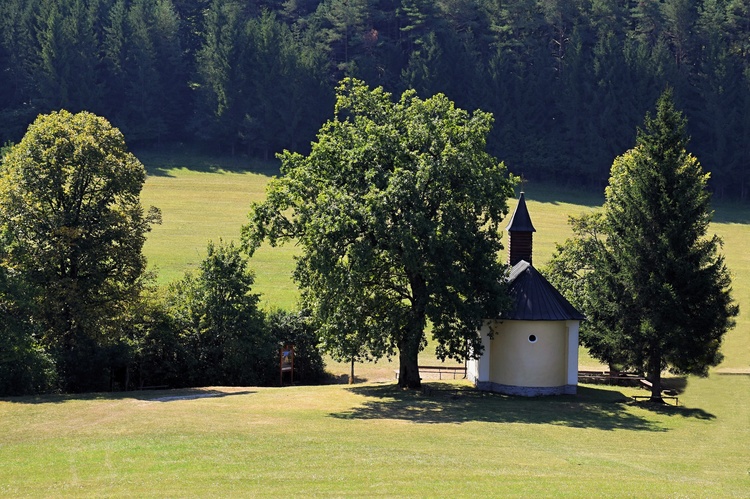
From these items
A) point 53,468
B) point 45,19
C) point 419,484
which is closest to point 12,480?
point 53,468

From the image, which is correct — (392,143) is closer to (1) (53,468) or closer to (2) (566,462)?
(2) (566,462)

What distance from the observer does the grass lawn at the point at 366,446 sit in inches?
1026

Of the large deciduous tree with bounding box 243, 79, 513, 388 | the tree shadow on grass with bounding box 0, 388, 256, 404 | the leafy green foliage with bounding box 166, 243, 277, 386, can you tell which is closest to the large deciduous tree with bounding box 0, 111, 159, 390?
the tree shadow on grass with bounding box 0, 388, 256, 404

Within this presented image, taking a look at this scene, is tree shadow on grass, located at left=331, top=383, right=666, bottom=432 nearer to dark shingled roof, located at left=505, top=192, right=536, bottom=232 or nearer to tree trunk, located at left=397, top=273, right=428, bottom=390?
tree trunk, located at left=397, top=273, right=428, bottom=390

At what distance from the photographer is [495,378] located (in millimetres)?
47156

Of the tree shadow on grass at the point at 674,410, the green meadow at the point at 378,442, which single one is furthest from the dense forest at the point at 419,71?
the tree shadow on grass at the point at 674,410

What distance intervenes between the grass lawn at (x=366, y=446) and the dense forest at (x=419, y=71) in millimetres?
79700

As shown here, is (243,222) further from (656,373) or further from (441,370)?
(656,373)

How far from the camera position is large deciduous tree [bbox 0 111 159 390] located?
149ft

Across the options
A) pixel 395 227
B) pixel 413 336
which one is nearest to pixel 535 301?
pixel 413 336

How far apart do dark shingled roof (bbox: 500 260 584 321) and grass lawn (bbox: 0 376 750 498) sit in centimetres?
363

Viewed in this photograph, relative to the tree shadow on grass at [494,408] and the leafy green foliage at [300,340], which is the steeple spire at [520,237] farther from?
the leafy green foliage at [300,340]

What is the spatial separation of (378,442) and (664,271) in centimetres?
1718

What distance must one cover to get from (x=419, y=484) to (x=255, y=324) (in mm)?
24302
